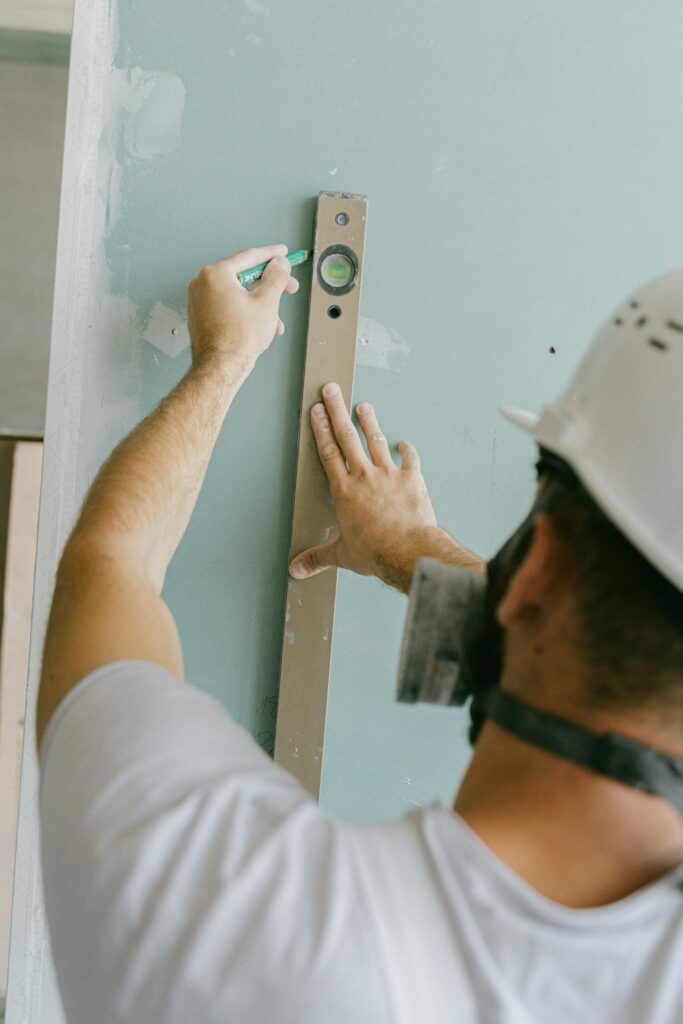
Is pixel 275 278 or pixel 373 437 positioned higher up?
pixel 275 278

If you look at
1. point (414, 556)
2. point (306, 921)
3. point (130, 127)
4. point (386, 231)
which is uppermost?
point (130, 127)

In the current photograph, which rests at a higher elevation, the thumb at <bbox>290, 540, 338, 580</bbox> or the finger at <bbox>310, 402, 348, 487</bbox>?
the finger at <bbox>310, 402, 348, 487</bbox>

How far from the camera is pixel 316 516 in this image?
1.43 metres

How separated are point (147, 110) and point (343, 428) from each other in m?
0.56

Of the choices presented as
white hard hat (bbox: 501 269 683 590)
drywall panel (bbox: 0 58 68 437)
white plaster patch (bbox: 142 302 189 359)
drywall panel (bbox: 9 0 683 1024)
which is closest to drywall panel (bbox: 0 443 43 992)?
drywall panel (bbox: 0 58 68 437)

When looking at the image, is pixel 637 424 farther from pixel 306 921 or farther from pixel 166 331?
pixel 166 331

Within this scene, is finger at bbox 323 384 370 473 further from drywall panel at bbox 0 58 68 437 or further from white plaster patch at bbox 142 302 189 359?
drywall panel at bbox 0 58 68 437

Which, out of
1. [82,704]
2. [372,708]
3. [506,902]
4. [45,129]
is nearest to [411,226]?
[45,129]

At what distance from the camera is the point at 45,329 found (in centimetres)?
158

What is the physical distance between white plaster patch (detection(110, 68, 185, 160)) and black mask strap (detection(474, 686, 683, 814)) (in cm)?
104

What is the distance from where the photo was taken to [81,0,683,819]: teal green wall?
1.36 meters

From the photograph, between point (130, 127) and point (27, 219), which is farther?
point (27, 219)

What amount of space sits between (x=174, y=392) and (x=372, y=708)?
632 mm

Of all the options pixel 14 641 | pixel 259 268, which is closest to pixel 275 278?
pixel 259 268
